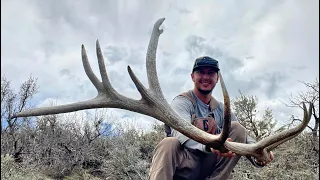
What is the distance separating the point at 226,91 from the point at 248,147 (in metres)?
0.60

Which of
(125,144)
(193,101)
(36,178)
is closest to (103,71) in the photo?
(193,101)

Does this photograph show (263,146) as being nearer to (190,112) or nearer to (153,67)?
(190,112)

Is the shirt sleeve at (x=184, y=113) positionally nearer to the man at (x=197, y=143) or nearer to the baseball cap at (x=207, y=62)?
the man at (x=197, y=143)

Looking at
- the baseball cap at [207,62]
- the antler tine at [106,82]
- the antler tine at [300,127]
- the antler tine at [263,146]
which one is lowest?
the antler tine at [263,146]

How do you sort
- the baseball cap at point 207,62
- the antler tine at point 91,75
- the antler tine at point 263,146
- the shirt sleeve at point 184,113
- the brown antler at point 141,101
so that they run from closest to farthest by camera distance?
the antler tine at point 263,146
the brown antler at point 141,101
the shirt sleeve at point 184,113
the antler tine at point 91,75
the baseball cap at point 207,62

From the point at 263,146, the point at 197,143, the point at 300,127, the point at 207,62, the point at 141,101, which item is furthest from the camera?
the point at 207,62

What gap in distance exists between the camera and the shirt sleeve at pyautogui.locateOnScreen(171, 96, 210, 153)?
154 inches

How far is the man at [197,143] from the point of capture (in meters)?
3.98

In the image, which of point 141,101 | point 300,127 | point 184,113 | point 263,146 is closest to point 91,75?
point 141,101

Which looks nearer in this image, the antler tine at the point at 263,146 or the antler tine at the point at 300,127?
the antler tine at the point at 300,127

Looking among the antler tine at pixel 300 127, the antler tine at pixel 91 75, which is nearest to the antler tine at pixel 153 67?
the antler tine at pixel 91 75

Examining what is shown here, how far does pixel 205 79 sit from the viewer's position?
466 centimetres

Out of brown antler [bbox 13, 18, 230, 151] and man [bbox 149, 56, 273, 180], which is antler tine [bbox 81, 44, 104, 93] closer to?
brown antler [bbox 13, 18, 230, 151]

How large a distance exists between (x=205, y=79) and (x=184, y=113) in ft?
2.02
